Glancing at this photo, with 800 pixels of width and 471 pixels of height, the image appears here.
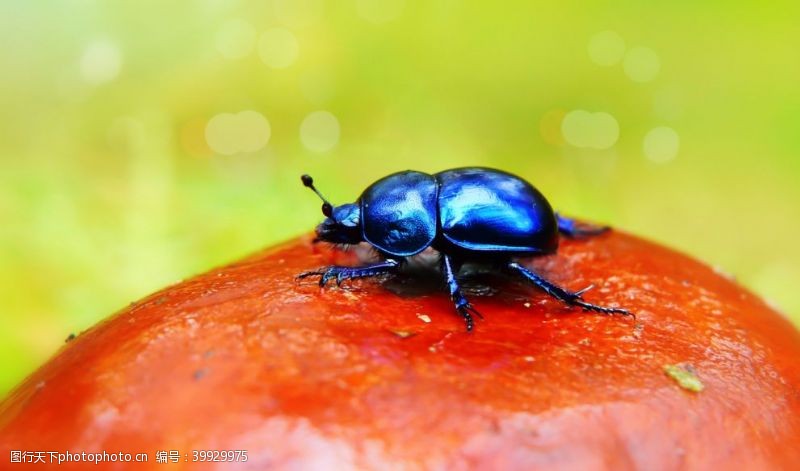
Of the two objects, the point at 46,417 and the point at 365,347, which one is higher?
the point at 365,347

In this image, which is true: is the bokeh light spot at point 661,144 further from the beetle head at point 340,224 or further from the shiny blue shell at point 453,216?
the beetle head at point 340,224

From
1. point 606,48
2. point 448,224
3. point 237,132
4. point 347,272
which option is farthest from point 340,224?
point 606,48

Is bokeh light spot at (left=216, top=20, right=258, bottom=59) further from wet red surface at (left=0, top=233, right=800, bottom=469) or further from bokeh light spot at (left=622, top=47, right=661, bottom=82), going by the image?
wet red surface at (left=0, top=233, right=800, bottom=469)

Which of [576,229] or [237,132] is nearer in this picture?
[576,229]

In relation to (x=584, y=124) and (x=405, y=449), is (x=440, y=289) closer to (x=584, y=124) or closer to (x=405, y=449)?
(x=405, y=449)

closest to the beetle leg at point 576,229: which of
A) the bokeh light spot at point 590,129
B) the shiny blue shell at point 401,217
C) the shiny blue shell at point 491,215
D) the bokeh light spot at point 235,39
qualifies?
the shiny blue shell at point 491,215

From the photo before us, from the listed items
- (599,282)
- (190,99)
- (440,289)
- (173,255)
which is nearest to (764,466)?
(599,282)

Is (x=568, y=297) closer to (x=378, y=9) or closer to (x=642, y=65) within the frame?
(x=378, y=9)
